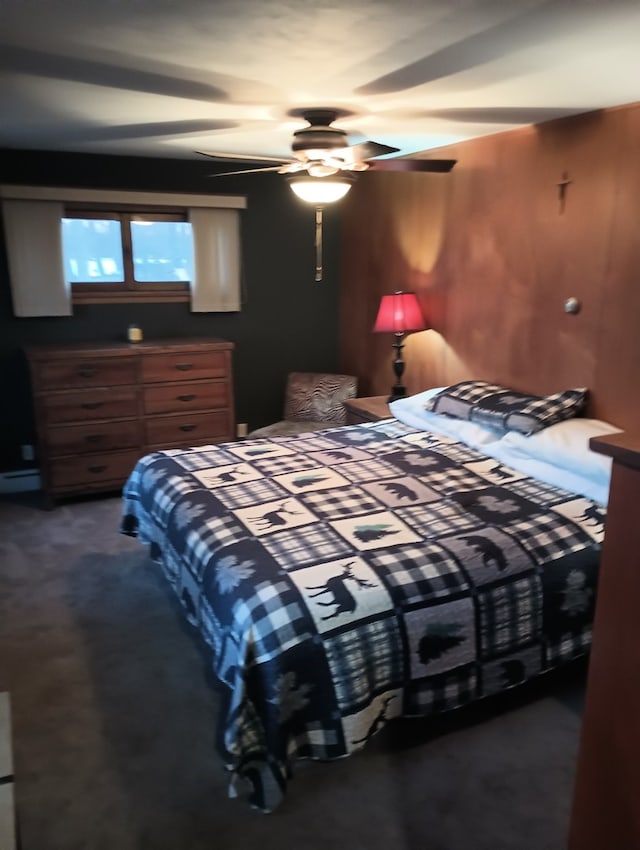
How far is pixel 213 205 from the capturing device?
4.66 metres

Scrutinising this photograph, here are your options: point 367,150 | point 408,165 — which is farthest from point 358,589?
point 408,165

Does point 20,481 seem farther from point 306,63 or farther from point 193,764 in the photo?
point 306,63

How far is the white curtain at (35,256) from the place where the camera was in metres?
4.21

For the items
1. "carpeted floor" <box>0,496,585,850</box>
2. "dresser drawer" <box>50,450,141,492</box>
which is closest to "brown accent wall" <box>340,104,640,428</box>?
"carpeted floor" <box>0,496,585,850</box>

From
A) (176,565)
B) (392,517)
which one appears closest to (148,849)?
(176,565)

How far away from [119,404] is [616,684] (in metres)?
3.60

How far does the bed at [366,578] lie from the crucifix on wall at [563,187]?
1092 mm

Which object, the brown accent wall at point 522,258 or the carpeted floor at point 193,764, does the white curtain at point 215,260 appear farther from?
the carpeted floor at point 193,764

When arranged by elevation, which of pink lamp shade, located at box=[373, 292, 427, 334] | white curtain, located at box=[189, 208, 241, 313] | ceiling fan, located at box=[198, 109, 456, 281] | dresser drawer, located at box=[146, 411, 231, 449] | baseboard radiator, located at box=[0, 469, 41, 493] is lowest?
baseboard radiator, located at box=[0, 469, 41, 493]

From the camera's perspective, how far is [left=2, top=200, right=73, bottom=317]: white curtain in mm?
4211

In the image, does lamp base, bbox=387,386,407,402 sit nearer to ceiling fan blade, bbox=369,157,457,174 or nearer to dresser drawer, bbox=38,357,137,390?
ceiling fan blade, bbox=369,157,457,174

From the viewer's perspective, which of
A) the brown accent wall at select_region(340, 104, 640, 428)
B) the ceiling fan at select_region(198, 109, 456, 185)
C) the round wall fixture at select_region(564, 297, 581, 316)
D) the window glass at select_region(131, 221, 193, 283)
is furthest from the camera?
the window glass at select_region(131, 221, 193, 283)

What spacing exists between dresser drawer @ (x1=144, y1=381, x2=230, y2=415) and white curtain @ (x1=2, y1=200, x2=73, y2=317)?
2.84 ft

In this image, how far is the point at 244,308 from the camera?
197 inches
